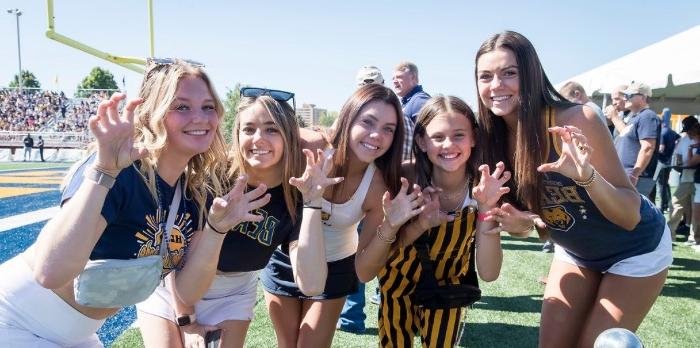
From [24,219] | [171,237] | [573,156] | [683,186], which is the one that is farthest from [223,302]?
[683,186]

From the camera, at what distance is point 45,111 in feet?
136

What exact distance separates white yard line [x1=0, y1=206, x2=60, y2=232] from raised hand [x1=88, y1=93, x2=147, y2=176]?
286 inches

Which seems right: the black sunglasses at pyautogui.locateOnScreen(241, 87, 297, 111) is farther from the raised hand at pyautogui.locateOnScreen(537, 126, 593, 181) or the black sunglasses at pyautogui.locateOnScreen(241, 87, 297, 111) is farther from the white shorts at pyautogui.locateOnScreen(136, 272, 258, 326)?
the raised hand at pyautogui.locateOnScreen(537, 126, 593, 181)

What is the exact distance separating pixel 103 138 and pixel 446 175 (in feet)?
6.06

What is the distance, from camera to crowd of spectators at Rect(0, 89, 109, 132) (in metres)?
39.2

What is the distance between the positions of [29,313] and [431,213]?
6.14ft

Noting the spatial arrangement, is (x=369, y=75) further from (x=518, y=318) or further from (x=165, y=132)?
(x=165, y=132)

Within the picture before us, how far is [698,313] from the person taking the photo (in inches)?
191

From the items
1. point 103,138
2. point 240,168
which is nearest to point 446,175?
point 240,168

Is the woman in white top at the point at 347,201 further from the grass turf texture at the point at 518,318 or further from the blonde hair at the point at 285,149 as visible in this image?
the grass turf texture at the point at 518,318

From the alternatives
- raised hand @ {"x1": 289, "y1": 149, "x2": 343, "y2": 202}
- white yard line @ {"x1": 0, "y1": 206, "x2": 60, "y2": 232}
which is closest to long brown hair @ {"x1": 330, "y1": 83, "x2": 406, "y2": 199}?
raised hand @ {"x1": 289, "y1": 149, "x2": 343, "y2": 202}

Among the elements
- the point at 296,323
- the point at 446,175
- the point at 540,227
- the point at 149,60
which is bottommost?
the point at 296,323

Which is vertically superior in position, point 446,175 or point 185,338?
point 446,175

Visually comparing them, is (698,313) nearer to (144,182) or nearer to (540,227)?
(540,227)
